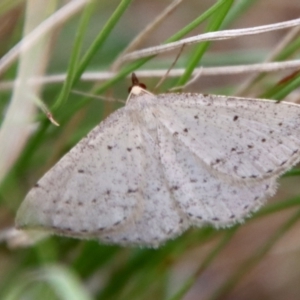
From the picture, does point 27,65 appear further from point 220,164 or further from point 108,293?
point 108,293

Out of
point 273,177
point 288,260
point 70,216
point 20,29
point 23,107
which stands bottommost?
point 288,260

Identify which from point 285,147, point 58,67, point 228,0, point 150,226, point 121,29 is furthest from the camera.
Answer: point 121,29

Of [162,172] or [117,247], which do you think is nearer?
[162,172]

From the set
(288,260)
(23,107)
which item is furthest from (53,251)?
(288,260)
